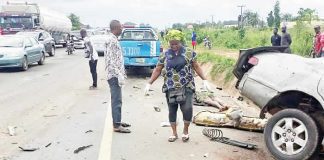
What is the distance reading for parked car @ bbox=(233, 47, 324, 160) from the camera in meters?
5.80

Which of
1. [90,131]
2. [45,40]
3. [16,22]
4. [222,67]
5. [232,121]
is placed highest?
[16,22]

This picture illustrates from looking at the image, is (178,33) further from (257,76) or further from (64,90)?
(64,90)

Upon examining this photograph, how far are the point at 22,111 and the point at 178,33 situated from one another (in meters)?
4.33

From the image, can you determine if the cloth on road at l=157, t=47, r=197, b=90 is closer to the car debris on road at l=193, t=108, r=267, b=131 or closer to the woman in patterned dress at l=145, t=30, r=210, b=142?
the woman in patterned dress at l=145, t=30, r=210, b=142

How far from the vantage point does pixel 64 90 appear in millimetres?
12898

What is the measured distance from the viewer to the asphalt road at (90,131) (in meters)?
6.34

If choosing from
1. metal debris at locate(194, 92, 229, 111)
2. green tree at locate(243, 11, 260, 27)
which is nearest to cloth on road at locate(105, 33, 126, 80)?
metal debris at locate(194, 92, 229, 111)

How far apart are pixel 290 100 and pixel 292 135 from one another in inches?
25.7

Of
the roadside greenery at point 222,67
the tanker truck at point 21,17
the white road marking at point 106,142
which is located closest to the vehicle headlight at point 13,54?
the roadside greenery at point 222,67

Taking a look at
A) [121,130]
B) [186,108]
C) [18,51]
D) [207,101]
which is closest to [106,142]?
[121,130]

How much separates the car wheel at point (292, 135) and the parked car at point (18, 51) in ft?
46.3

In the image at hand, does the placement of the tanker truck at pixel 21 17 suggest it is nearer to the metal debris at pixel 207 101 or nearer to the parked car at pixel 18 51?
the parked car at pixel 18 51

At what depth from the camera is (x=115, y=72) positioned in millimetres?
7633

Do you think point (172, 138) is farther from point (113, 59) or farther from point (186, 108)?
point (113, 59)
